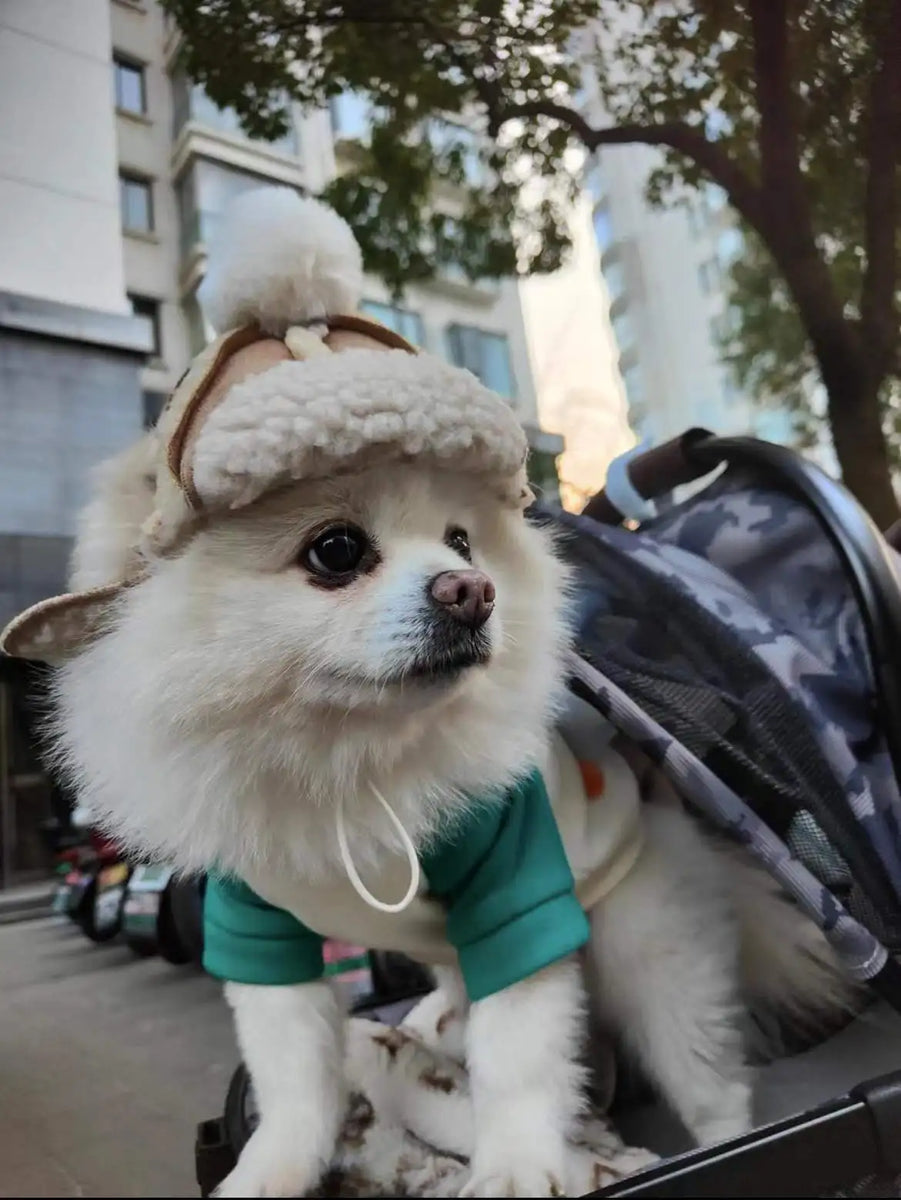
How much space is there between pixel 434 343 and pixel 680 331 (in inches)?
13.3

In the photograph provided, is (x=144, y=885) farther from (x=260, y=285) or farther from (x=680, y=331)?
(x=680, y=331)

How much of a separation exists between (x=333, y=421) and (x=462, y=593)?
14 cm

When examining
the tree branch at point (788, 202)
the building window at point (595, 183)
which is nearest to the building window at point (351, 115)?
the building window at point (595, 183)

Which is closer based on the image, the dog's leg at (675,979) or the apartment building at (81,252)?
the apartment building at (81,252)

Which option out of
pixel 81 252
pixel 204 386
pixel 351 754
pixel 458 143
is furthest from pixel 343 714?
pixel 458 143

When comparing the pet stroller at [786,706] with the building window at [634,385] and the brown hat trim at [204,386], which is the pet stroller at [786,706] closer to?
the building window at [634,385]

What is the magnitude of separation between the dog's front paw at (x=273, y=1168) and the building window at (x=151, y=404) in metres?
0.53

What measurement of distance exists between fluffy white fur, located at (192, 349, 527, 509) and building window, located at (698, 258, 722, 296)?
1.71 feet

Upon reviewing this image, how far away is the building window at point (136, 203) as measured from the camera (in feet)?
2.18

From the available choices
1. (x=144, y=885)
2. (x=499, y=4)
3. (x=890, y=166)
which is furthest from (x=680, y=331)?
(x=144, y=885)

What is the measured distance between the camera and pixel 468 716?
0.72 m

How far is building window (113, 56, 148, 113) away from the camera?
667 millimetres

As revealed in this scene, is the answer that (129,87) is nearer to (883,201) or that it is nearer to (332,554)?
(332,554)

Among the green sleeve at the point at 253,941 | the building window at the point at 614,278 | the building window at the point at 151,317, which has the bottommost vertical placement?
the green sleeve at the point at 253,941
